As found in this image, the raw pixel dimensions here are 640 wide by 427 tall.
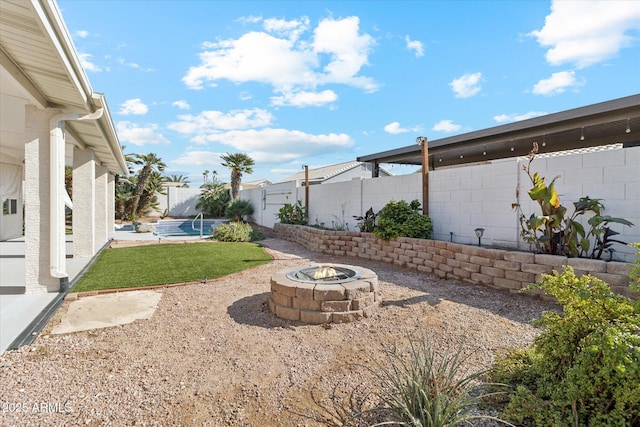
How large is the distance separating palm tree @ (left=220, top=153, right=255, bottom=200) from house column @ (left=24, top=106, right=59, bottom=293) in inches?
701

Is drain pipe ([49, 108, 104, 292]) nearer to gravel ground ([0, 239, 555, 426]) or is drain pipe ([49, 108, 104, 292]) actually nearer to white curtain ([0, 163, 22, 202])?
gravel ground ([0, 239, 555, 426])

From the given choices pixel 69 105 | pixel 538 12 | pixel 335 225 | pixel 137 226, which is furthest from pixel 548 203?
pixel 137 226

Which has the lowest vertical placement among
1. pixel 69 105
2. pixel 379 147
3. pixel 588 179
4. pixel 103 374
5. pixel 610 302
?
pixel 103 374

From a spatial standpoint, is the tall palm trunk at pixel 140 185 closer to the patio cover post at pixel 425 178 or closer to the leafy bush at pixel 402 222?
the leafy bush at pixel 402 222

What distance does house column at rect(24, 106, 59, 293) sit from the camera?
524 cm

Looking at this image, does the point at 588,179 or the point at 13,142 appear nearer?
the point at 588,179

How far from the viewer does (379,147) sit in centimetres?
1426

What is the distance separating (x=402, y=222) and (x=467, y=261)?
7.69 feet

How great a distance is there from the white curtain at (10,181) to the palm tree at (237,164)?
1158 cm

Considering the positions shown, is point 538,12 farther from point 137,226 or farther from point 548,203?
point 137,226

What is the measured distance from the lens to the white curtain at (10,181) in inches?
468

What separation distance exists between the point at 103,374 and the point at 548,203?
21.6 ft

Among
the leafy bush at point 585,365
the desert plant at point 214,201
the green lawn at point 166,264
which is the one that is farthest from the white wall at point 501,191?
the desert plant at point 214,201

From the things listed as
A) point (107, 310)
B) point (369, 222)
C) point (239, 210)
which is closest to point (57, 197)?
point (107, 310)
